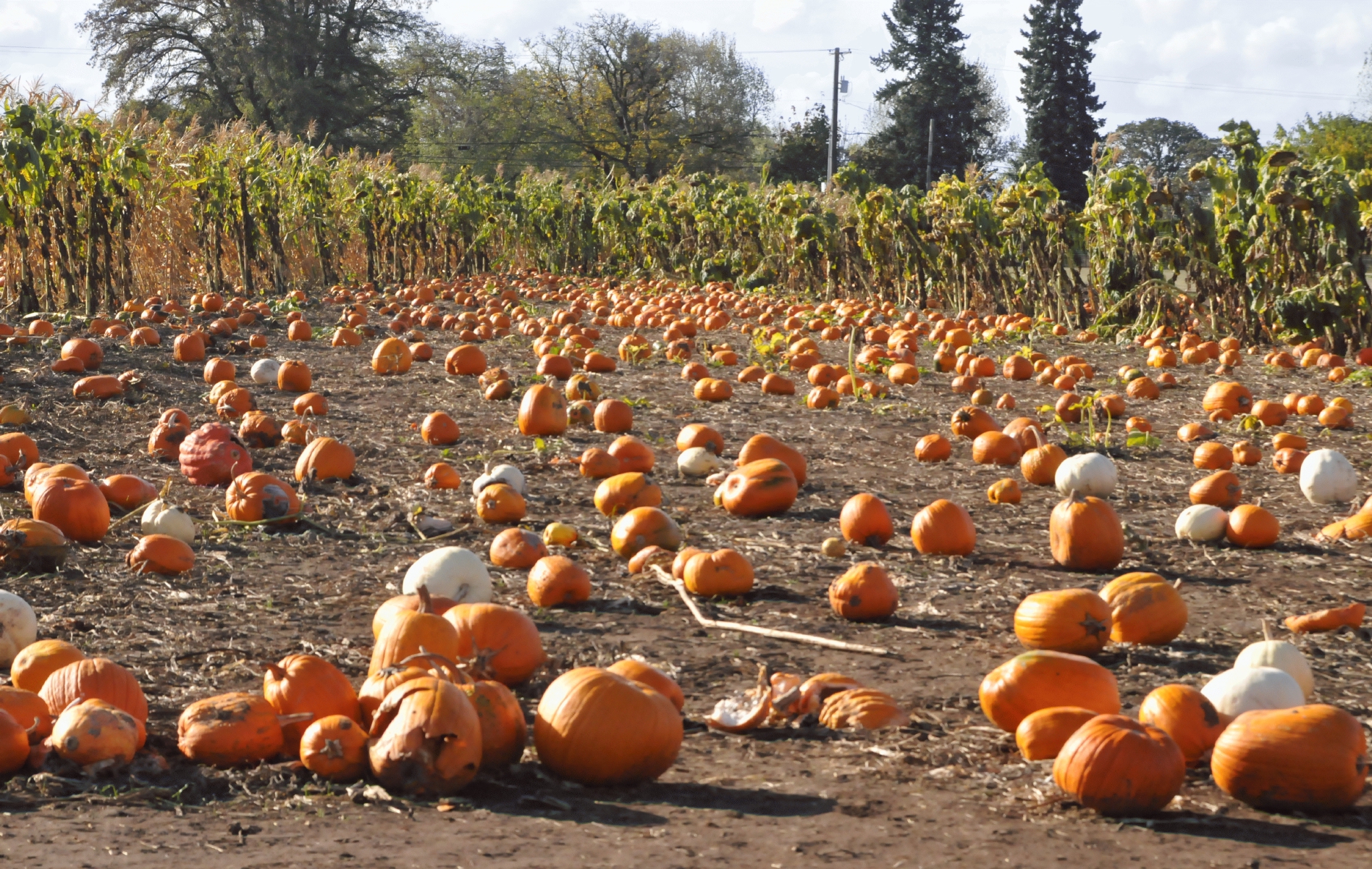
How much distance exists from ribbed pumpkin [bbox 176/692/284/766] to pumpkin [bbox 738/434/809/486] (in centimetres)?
344

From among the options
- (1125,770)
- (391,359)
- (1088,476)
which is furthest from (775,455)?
(391,359)

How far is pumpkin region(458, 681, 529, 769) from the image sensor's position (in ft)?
8.79

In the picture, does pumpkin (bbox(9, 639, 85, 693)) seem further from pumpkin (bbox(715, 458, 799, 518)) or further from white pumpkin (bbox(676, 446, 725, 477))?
white pumpkin (bbox(676, 446, 725, 477))

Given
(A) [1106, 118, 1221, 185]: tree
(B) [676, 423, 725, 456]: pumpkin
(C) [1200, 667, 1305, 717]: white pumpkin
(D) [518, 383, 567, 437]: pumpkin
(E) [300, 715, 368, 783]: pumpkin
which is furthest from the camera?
(A) [1106, 118, 1221, 185]: tree

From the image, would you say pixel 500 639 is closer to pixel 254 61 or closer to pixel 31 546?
pixel 31 546

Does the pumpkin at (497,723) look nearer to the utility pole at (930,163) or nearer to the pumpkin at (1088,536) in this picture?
the pumpkin at (1088,536)

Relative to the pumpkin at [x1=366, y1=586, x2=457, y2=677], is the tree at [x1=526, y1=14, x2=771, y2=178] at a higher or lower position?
higher

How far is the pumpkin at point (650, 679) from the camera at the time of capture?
2.95 meters

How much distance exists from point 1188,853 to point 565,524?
3.36m

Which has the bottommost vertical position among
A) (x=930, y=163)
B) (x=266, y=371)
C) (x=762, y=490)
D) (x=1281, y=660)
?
(x=1281, y=660)

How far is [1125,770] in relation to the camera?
2477 mm

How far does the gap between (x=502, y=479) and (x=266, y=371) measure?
473 cm

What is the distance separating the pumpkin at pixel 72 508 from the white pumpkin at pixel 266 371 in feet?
15.5

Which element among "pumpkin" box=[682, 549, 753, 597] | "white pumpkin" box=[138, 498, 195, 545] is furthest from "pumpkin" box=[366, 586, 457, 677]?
"white pumpkin" box=[138, 498, 195, 545]
